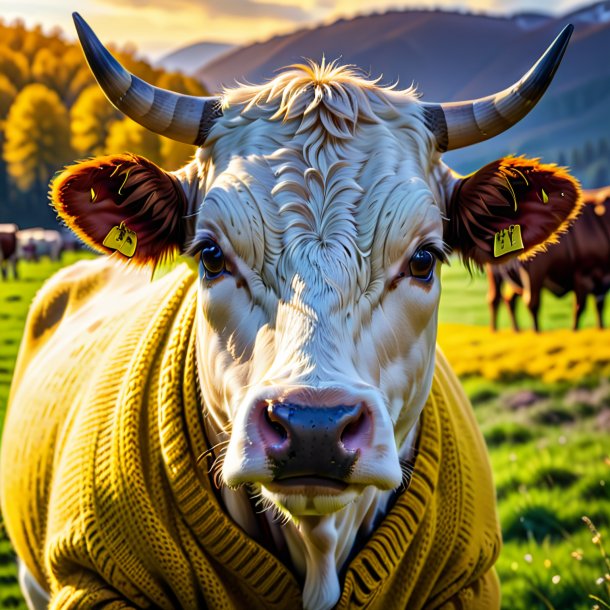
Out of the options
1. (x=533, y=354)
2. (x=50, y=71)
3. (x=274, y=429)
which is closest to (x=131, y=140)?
(x=50, y=71)

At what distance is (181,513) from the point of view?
2844mm

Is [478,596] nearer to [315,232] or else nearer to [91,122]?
[315,232]

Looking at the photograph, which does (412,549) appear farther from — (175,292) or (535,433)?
(535,433)

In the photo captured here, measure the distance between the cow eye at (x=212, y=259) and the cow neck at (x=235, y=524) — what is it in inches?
18.7

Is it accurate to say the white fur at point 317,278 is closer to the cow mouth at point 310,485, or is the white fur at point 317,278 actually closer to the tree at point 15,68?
the cow mouth at point 310,485

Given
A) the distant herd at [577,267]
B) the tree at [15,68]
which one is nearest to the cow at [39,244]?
the tree at [15,68]

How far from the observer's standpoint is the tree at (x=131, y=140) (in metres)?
21.1

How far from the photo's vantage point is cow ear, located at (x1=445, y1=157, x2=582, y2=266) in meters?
2.86

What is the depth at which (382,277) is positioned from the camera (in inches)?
98.7

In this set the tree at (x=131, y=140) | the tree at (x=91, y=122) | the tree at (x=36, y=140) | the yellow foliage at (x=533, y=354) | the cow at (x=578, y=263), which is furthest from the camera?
the tree at (x=91, y=122)

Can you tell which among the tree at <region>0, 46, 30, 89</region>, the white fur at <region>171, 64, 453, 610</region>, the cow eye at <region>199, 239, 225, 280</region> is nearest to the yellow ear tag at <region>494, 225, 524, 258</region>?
the white fur at <region>171, 64, 453, 610</region>

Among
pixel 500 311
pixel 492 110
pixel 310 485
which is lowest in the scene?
pixel 500 311

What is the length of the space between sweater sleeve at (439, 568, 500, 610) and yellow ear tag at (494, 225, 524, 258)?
1.19 metres

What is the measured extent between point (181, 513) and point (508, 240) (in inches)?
55.8
